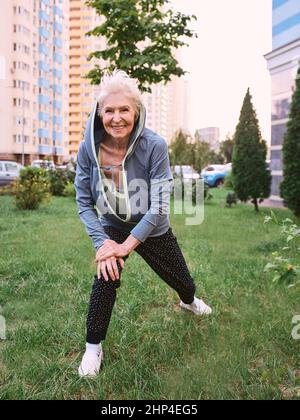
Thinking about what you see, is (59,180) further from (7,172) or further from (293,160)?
(293,160)

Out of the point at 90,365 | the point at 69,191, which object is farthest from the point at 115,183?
the point at 69,191

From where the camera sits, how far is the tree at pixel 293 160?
353 inches

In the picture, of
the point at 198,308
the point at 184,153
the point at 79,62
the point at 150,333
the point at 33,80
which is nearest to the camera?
the point at 150,333

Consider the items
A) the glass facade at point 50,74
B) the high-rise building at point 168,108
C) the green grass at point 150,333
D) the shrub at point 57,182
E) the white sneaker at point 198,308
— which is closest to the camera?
the green grass at point 150,333

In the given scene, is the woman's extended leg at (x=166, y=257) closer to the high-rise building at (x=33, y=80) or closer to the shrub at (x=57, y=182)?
the shrub at (x=57, y=182)

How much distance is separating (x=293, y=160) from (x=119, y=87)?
7.40 meters

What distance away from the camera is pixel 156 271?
9.90 ft

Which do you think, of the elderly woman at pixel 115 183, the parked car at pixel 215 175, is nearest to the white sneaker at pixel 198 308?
the elderly woman at pixel 115 183

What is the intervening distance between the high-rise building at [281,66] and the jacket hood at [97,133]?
1142 cm

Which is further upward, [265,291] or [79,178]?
[79,178]

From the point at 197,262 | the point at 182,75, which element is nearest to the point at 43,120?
the point at 182,75
